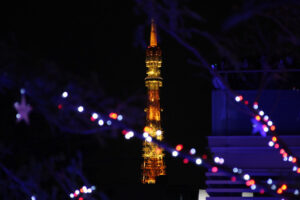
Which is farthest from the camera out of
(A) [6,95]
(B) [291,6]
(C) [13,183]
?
(C) [13,183]

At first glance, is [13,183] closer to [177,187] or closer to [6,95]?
[6,95]

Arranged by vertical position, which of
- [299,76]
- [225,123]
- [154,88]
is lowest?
[225,123]

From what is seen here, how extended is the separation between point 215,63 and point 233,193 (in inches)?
142

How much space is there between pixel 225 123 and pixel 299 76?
240cm

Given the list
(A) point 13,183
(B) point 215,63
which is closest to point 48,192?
(A) point 13,183

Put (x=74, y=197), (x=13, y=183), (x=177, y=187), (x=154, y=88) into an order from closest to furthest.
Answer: (x=13, y=183) < (x=74, y=197) < (x=177, y=187) < (x=154, y=88)

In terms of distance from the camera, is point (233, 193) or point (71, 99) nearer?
point (71, 99)

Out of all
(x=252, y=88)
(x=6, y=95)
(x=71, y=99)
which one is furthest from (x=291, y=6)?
(x=252, y=88)

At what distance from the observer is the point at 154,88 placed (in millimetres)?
44250

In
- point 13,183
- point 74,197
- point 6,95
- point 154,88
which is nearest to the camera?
point 6,95

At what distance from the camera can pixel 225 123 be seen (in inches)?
647

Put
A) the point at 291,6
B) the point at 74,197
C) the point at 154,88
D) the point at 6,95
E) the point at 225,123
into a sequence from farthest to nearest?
1. the point at 154,88
2. the point at 225,123
3. the point at 74,197
4. the point at 6,95
5. the point at 291,6

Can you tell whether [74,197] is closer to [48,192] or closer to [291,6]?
Answer: [48,192]

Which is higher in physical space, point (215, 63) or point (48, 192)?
point (215, 63)
